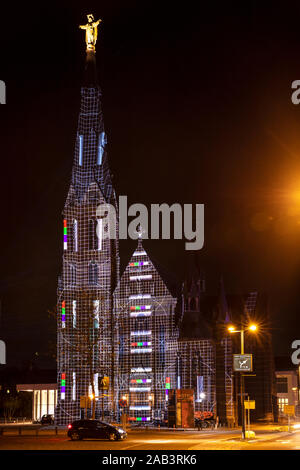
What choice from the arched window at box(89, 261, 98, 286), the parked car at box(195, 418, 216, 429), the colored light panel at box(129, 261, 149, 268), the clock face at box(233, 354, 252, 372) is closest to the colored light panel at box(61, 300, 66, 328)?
the arched window at box(89, 261, 98, 286)

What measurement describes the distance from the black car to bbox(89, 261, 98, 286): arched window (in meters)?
44.7

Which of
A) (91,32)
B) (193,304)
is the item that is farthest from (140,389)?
(91,32)

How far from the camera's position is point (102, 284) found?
95000 mm

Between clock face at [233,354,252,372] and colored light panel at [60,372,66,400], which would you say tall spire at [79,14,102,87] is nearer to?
colored light panel at [60,372,66,400]

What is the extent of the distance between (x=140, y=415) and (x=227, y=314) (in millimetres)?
16908

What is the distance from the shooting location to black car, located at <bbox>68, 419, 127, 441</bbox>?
163ft

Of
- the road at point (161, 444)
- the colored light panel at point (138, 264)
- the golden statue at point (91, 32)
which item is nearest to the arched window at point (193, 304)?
the colored light panel at point (138, 264)

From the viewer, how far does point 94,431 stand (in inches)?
1970

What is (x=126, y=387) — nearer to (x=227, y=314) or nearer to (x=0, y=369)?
(x=227, y=314)

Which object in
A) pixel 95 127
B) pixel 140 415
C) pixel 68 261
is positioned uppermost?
pixel 95 127

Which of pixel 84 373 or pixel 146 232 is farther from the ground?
pixel 146 232

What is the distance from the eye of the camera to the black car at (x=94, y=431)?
163ft
